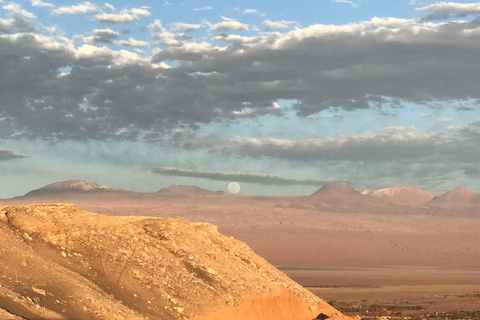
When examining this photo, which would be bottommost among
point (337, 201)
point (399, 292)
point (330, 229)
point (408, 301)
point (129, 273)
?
point (399, 292)

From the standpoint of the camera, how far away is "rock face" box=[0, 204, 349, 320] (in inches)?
755

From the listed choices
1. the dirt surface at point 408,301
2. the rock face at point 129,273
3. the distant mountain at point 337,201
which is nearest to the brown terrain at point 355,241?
the dirt surface at point 408,301

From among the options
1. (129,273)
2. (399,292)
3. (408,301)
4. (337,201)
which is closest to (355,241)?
(337,201)

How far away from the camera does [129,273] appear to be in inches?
887

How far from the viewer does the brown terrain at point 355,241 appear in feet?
219

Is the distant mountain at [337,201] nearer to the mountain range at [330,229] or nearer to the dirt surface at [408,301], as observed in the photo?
the mountain range at [330,229]

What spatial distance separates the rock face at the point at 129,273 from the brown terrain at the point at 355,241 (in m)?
25.0

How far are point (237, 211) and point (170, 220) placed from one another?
405ft

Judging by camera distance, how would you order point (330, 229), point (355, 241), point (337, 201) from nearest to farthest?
point (355, 241)
point (330, 229)
point (337, 201)

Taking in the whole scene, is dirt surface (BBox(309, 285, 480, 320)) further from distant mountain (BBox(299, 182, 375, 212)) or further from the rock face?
Answer: distant mountain (BBox(299, 182, 375, 212))

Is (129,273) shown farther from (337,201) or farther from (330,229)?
(337,201)

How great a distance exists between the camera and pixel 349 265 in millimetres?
114562

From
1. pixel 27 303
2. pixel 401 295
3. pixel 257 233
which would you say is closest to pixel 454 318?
pixel 401 295

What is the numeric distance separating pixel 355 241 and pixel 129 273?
11261cm
